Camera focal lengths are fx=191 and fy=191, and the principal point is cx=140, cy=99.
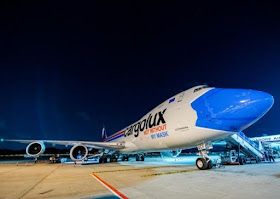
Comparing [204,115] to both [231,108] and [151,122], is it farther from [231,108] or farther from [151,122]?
[151,122]

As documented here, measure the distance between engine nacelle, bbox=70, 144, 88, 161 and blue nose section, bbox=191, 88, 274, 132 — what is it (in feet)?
37.1

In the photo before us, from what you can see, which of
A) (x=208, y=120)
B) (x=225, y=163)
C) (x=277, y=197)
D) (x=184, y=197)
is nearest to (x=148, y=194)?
(x=184, y=197)

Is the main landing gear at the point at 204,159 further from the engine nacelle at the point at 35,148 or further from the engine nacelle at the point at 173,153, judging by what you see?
the engine nacelle at the point at 35,148

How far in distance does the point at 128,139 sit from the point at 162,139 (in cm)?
625

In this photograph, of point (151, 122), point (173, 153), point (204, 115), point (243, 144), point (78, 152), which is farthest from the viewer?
point (173, 153)

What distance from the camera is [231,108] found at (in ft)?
27.5

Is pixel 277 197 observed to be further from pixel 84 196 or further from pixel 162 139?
pixel 162 139

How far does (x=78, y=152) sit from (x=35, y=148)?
5.59 m

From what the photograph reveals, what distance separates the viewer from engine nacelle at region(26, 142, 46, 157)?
1886 centimetres

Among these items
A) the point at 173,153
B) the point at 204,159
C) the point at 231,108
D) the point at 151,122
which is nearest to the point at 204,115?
the point at 231,108

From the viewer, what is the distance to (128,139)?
1720 cm

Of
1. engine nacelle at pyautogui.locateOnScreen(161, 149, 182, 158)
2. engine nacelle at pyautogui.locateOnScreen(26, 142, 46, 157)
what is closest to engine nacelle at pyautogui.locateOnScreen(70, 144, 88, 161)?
engine nacelle at pyautogui.locateOnScreen(26, 142, 46, 157)

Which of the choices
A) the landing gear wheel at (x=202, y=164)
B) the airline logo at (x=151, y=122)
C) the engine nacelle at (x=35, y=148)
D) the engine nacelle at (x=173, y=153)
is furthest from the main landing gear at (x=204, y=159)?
the engine nacelle at (x=35, y=148)

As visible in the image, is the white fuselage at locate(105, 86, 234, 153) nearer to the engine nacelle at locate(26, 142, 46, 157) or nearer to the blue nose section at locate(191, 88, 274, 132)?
the blue nose section at locate(191, 88, 274, 132)
